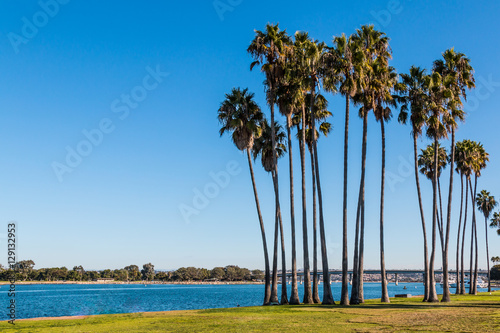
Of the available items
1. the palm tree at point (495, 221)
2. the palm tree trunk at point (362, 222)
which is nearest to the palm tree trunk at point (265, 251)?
the palm tree trunk at point (362, 222)

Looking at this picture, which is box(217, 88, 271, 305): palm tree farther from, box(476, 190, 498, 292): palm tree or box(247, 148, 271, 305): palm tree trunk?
box(476, 190, 498, 292): palm tree

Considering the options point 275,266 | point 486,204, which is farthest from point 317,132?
point 486,204

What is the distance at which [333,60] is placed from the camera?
35.8 metres

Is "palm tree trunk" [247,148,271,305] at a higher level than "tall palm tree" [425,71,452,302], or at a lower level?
lower

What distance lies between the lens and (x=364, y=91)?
36.6 metres

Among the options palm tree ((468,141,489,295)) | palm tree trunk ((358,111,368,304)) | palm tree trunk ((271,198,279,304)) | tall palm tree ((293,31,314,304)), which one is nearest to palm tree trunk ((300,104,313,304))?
tall palm tree ((293,31,314,304))

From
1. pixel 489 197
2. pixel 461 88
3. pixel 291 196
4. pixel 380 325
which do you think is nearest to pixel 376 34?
pixel 461 88

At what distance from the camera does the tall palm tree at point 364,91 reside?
3572 cm

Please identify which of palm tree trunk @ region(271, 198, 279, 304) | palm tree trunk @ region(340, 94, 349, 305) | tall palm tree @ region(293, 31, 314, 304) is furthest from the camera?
palm tree trunk @ region(271, 198, 279, 304)

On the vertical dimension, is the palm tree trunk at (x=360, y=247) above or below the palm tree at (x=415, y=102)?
below

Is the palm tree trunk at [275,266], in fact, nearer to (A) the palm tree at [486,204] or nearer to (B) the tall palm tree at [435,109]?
(B) the tall palm tree at [435,109]

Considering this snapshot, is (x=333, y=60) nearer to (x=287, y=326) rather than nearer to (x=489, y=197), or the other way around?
(x=287, y=326)

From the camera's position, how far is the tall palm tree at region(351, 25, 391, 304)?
35.7 meters

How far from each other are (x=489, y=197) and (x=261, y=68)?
58.8 meters
